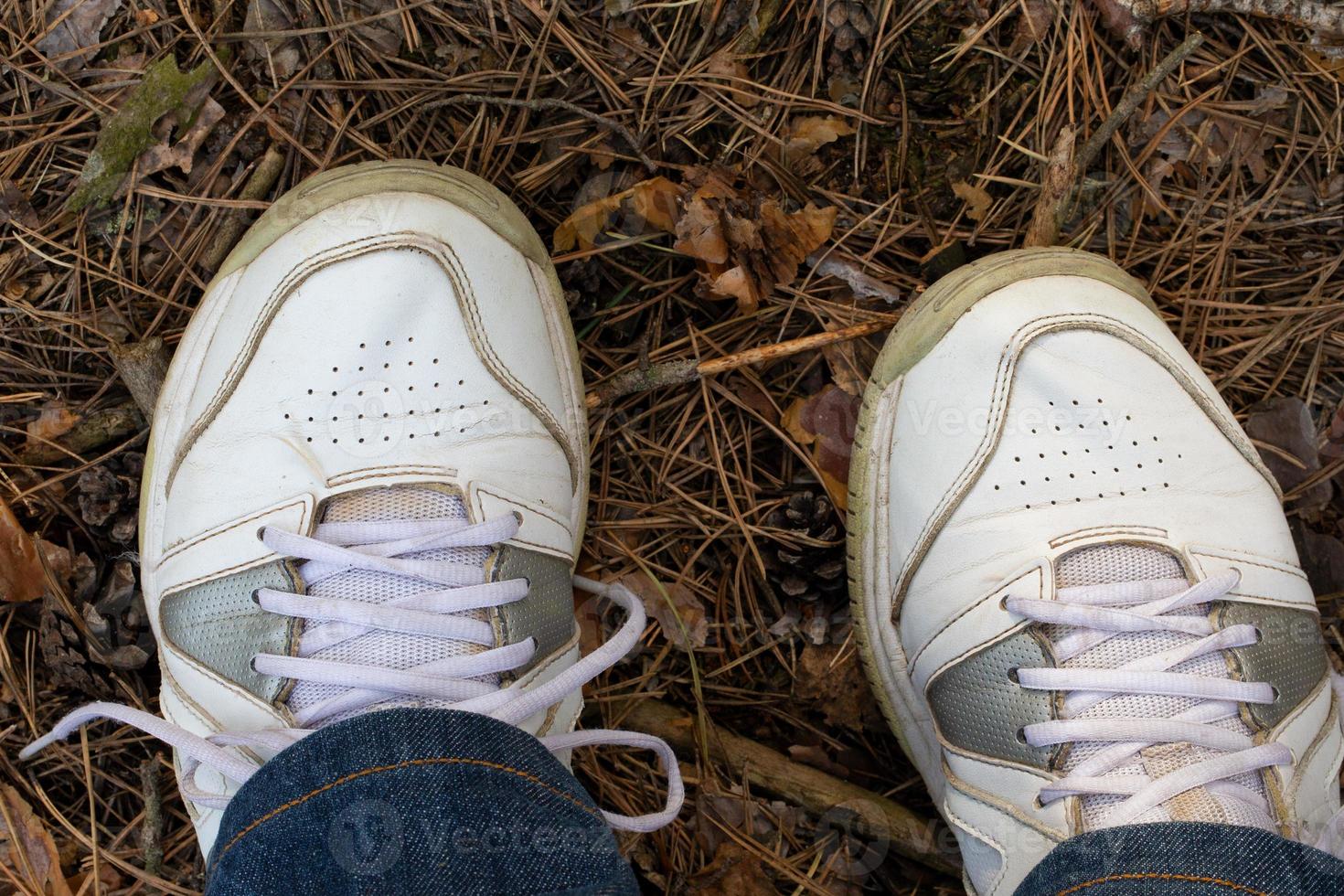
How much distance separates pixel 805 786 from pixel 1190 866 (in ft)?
2.78

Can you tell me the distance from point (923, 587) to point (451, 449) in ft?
3.21

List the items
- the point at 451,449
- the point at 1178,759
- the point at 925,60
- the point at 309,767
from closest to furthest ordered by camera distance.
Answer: the point at 309,767 < the point at 1178,759 < the point at 451,449 < the point at 925,60

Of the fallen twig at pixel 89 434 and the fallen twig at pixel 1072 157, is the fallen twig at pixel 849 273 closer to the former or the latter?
the fallen twig at pixel 1072 157

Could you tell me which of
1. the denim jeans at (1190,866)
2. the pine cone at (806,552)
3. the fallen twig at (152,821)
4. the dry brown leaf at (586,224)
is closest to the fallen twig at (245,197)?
the dry brown leaf at (586,224)

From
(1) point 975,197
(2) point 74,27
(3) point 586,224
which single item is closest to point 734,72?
(3) point 586,224

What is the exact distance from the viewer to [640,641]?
7.02ft

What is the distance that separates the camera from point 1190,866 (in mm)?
1362

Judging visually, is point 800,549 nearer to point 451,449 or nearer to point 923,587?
point 923,587

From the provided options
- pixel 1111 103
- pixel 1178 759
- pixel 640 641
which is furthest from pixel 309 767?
pixel 1111 103

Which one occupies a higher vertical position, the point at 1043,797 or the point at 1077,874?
the point at 1077,874

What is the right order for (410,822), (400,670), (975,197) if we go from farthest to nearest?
(975,197) → (400,670) → (410,822)

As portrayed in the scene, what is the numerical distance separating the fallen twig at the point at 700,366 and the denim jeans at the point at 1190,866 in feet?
3.46

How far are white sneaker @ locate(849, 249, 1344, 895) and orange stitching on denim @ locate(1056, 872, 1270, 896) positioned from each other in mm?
286

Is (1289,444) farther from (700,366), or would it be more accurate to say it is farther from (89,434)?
(89,434)
